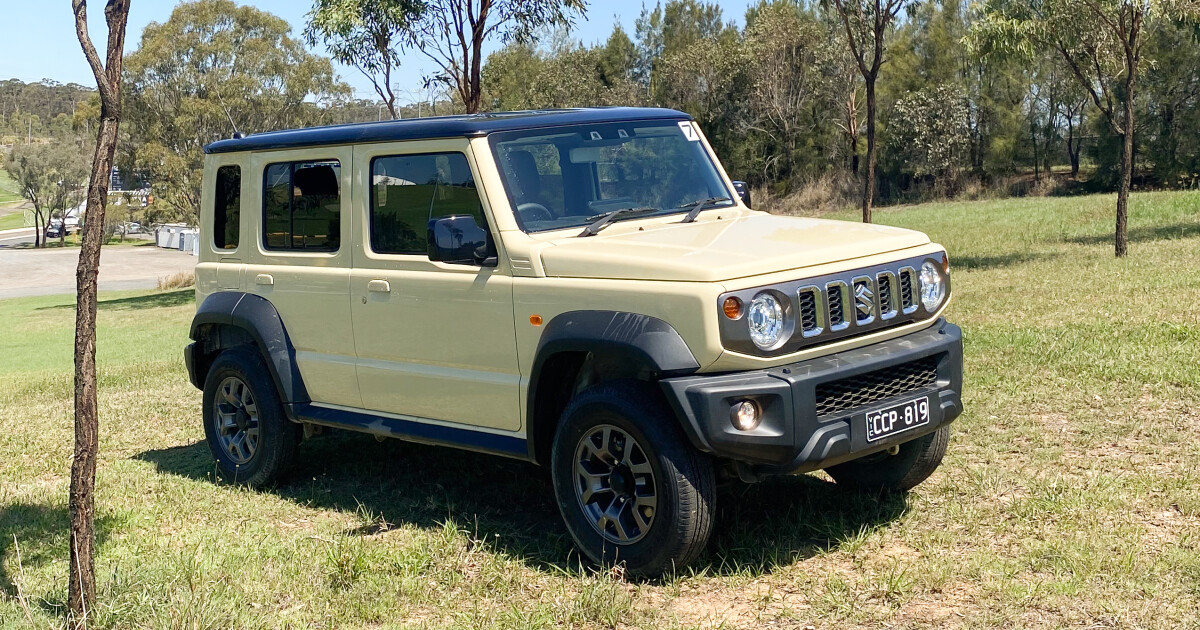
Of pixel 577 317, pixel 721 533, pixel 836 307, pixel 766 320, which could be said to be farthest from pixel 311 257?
pixel 836 307

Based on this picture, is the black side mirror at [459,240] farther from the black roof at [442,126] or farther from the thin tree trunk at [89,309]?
the thin tree trunk at [89,309]

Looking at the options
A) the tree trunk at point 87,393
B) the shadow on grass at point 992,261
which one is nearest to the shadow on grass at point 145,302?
the shadow on grass at point 992,261

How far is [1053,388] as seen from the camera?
26.7ft

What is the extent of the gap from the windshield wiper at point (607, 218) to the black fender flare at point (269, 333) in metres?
2.10

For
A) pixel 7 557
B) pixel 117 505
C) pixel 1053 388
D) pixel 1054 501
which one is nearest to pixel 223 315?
pixel 117 505

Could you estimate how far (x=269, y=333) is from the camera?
22.4ft

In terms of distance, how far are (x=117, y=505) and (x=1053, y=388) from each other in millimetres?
6043

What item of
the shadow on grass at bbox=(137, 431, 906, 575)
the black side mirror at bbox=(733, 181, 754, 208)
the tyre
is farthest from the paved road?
the tyre

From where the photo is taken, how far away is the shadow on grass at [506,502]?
5574mm

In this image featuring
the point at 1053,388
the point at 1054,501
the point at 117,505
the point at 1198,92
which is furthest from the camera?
the point at 1198,92

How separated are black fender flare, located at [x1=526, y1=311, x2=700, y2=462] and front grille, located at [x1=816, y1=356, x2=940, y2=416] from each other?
620mm

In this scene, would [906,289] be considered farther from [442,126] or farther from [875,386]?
[442,126]

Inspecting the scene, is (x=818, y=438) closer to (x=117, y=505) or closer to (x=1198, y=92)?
(x=117, y=505)

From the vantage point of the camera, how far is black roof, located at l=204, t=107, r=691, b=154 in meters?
5.89
